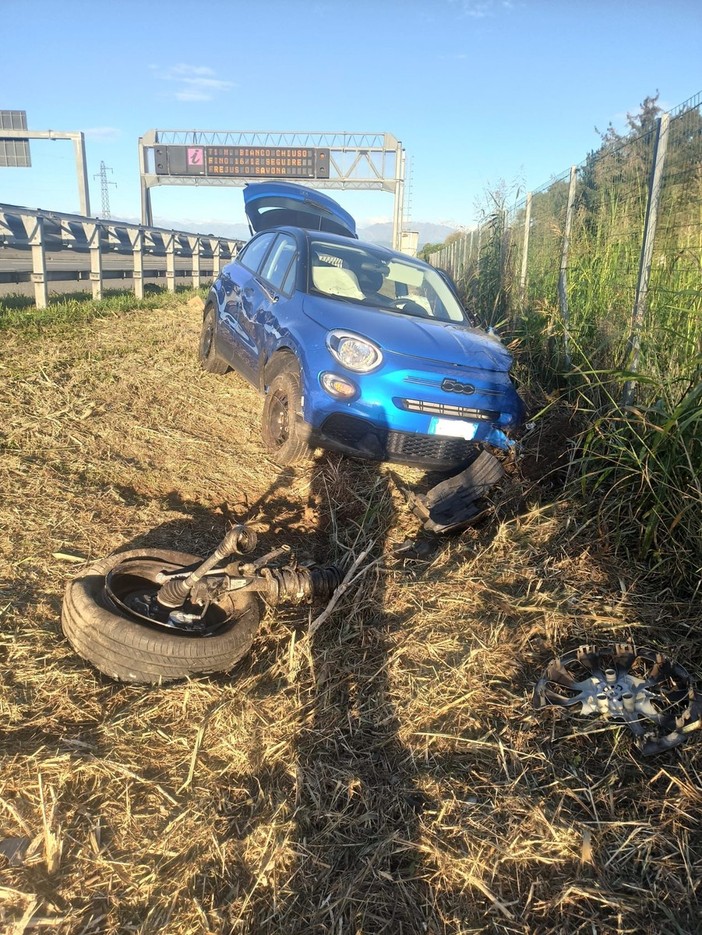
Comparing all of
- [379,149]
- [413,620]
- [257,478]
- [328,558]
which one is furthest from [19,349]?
[379,149]

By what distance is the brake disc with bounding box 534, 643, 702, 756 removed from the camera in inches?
88.1

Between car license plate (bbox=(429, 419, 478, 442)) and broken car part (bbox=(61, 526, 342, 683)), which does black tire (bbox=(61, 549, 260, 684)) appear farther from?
car license plate (bbox=(429, 419, 478, 442))

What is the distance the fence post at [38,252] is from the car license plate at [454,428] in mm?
6557

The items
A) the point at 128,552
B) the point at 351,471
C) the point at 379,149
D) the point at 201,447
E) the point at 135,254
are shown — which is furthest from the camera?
the point at 379,149

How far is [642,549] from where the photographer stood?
9.89 ft

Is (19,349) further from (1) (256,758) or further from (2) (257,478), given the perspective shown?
(1) (256,758)

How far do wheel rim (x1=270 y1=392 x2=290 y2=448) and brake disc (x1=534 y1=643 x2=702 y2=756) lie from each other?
→ 2.46 metres

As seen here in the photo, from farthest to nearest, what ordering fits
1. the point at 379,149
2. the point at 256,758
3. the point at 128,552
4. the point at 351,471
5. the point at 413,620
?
1. the point at 379,149
2. the point at 351,471
3. the point at 128,552
4. the point at 413,620
5. the point at 256,758

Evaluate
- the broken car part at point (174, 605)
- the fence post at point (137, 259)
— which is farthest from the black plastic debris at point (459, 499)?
the fence post at point (137, 259)

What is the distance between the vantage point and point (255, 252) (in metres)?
6.30

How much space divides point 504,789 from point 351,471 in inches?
100

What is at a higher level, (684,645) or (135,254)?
(135,254)

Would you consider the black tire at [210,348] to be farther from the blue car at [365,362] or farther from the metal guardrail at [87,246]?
the metal guardrail at [87,246]

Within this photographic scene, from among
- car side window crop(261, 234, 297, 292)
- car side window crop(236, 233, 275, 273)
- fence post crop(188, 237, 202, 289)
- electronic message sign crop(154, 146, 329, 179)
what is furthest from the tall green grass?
electronic message sign crop(154, 146, 329, 179)
